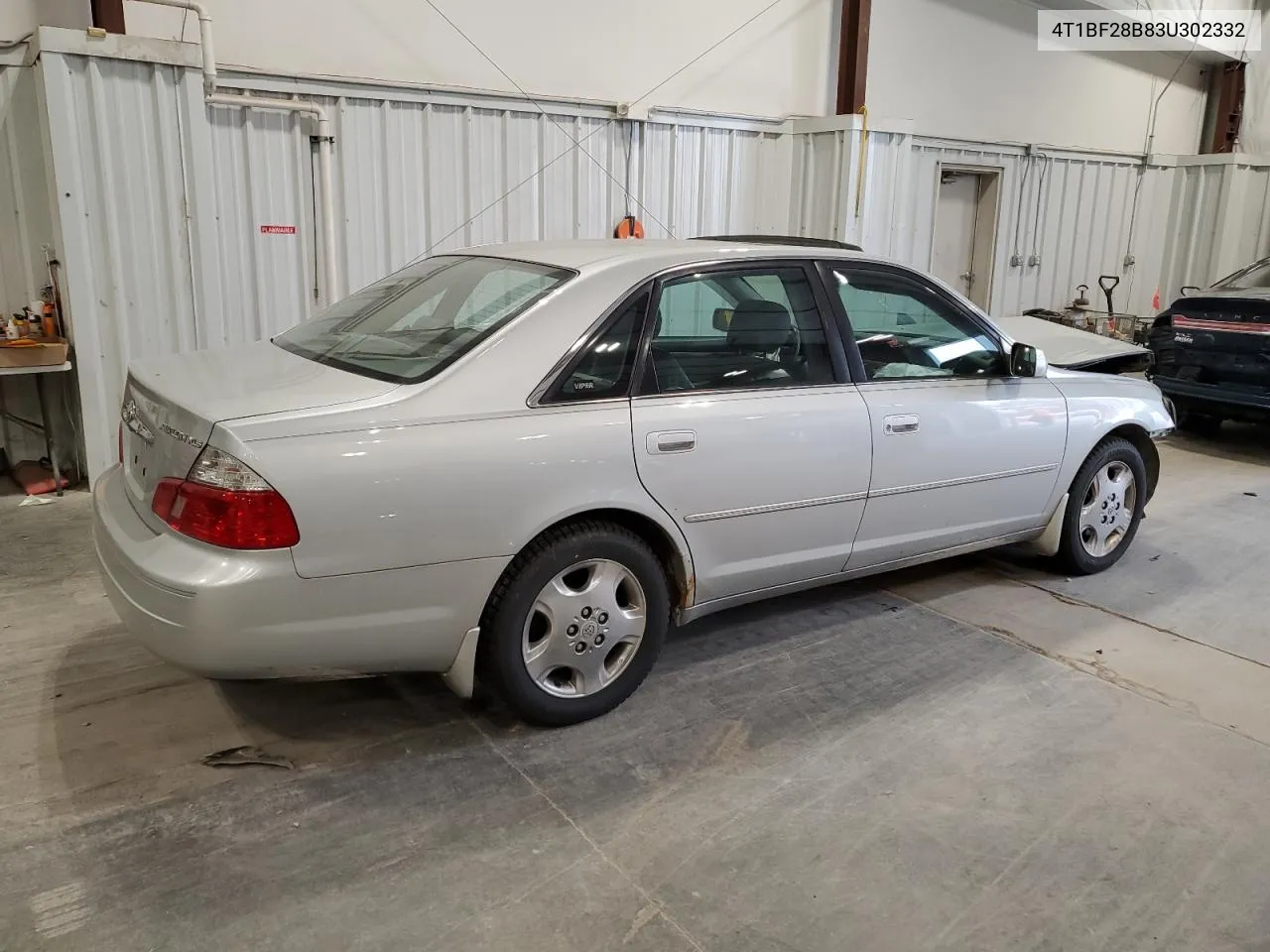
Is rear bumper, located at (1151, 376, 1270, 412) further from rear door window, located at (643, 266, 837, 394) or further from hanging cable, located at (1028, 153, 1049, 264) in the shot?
rear door window, located at (643, 266, 837, 394)

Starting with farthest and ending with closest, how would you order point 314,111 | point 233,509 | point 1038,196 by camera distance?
point 1038,196 → point 314,111 → point 233,509

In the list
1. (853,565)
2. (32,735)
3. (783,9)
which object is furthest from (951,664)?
(783,9)

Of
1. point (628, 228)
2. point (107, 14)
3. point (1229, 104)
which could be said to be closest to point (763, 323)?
point (107, 14)

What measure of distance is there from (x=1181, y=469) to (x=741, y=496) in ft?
17.6

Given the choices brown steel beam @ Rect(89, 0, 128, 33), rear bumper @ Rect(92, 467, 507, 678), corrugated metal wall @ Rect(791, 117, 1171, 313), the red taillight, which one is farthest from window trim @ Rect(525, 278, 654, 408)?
Result: corrugated metal wall @ Rect(791, 117, 1171, 313)

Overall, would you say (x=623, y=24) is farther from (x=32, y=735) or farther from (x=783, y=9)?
(x=32, y=735)

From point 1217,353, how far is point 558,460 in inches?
261

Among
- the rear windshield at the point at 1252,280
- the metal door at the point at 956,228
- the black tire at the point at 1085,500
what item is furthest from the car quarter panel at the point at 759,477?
the metal door at the point at 956,228

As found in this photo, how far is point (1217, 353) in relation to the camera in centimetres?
741

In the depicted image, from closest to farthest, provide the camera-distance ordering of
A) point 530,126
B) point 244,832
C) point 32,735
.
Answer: point 244,832 < point 32,735 < point 530,126

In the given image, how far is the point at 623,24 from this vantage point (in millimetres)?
7520

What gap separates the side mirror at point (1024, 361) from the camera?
13.0 ft

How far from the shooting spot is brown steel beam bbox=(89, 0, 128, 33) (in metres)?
5.25

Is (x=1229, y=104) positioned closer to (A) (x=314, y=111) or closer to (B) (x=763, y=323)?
(A) (x=314, y=111)
